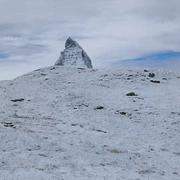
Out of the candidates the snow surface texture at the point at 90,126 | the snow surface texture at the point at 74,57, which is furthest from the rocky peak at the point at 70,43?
the snow surface texture at the point at 90,126

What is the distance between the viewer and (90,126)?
807 inches

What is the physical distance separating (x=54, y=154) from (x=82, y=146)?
7.19ft

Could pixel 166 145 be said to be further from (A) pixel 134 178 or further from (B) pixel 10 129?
(B) pixel 10 129

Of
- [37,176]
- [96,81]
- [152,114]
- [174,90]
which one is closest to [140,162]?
[37,176]

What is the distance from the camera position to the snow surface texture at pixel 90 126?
12.3 m

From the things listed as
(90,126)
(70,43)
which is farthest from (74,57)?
(90,126)

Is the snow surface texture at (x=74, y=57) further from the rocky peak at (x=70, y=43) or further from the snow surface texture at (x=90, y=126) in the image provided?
the snow surface texture at (x=90, y=126)

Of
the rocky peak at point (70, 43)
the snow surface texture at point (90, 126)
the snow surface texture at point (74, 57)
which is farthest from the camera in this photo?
the rocky peak at point (70, 43)

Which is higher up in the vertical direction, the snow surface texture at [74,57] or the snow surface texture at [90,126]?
the snow surface texture at [74,57]

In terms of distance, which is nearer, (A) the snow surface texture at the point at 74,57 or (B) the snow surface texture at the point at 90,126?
(B) the snow surface texture at the point at 90,126

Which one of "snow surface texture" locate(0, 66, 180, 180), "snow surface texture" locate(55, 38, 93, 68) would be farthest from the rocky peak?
"snow surface texture" locate(0, 66, 180, 180)

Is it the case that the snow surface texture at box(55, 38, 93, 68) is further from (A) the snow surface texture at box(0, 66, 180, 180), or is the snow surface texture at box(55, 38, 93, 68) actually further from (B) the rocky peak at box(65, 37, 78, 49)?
(A) the snow surface texture at box(0, 66, 180, 180)

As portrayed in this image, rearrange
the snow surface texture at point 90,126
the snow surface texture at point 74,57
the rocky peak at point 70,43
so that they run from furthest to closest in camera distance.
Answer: the rocky peak at point 70,43, the snow surface texture at point 74,57, the snow surface texture at point 90,126

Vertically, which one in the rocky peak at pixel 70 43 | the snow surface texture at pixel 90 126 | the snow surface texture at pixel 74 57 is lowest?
the snow surface texture at pixel 90 126
